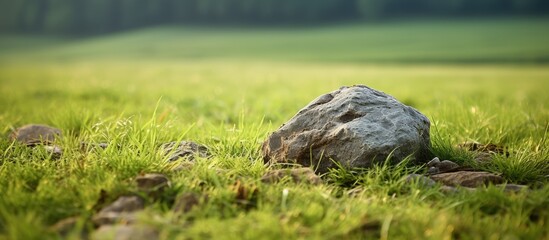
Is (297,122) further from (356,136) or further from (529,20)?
(529,20)

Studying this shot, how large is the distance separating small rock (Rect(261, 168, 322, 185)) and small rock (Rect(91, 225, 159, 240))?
1036mm

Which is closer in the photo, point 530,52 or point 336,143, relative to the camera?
point 336,143

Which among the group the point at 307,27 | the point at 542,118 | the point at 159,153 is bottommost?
the point at 307,27

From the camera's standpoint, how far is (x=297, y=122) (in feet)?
13.4

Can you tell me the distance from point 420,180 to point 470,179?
1.16 feet

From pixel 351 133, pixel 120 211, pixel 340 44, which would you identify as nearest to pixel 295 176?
pixel 351 133

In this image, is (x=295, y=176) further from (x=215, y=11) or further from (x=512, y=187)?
(x=215, y=11)

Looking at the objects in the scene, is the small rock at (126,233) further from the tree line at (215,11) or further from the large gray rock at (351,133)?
the tree line at (215,11)

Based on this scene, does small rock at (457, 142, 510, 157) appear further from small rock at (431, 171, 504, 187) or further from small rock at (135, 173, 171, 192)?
small rock at (135, 173, 171, 192)

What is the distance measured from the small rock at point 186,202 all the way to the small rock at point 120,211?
0.23 meters

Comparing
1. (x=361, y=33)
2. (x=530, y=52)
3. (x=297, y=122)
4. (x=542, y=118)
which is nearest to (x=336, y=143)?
(x=297, y=122)

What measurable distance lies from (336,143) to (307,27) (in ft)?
257

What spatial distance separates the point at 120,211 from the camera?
2846 millimetres

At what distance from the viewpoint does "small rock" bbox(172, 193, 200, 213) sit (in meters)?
2.84
